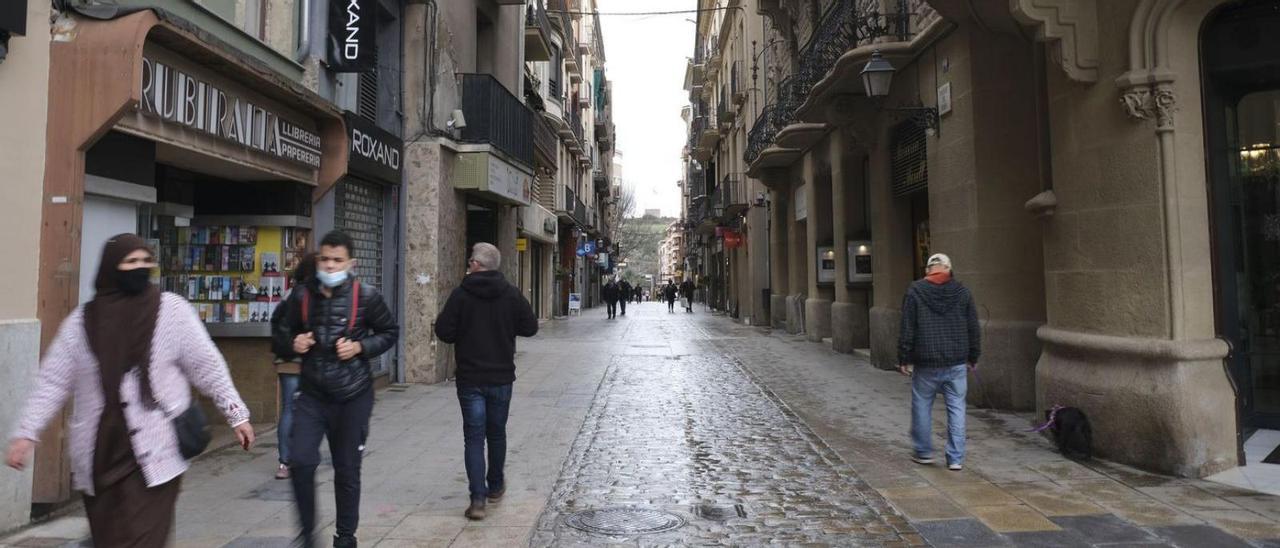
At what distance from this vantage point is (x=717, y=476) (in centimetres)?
615

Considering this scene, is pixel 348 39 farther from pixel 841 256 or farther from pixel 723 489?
pixel 841 256

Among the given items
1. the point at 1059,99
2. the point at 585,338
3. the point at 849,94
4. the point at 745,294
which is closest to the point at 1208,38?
the point at 1059,99

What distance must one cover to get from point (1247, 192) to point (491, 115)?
32.9 ft

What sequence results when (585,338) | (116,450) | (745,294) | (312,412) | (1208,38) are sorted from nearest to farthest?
1. (116,450)
2. (312,412)
3. (1208,38)
4. (585,338)
5. (745,294)

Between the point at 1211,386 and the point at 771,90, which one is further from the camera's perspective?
the point at 771,90

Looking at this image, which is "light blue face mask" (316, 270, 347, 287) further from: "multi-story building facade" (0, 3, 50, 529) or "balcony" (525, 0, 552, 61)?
"balcony" (525, 0, 552, 61)

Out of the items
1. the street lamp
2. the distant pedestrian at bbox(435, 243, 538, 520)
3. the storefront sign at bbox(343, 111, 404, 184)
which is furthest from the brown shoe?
the street lamp

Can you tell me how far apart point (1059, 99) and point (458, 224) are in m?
8.43

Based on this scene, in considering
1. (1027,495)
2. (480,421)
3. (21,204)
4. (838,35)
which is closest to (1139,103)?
(1027,495)

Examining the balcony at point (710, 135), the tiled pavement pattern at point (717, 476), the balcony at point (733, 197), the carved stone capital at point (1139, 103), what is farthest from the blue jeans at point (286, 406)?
the balcony at point (710, 135)

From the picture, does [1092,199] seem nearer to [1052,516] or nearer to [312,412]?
[1052,516]

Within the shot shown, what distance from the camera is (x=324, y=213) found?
9047 millimetres

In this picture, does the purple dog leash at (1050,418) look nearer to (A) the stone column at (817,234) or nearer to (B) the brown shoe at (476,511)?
(B) the brown shoe at (476,511)

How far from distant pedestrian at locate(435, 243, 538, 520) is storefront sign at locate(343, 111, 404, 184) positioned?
4.73 meters
